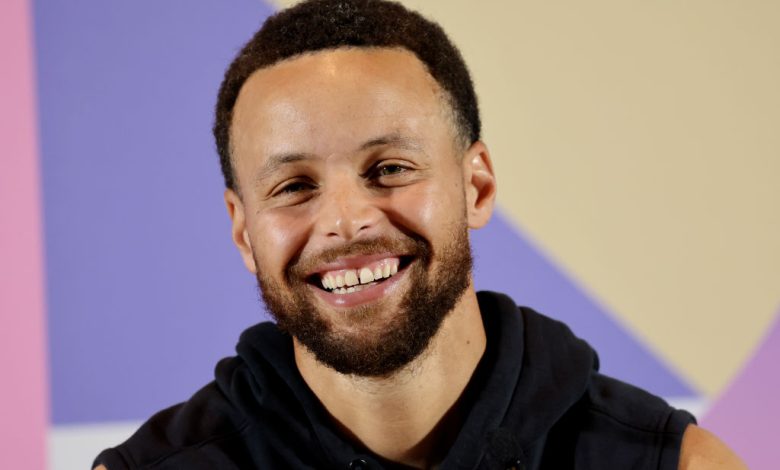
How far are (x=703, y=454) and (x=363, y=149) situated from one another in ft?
2.02

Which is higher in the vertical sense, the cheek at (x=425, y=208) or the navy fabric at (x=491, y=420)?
the cheek at (x=425, y=208)

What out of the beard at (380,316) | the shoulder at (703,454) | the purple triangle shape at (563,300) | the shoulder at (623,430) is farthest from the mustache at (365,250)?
the purple triangle shape at (563,300)

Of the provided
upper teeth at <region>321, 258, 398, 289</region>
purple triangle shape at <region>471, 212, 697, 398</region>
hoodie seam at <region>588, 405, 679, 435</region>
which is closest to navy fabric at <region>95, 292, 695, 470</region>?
hoodie seam at <region>588, 405, 679, 435</region>

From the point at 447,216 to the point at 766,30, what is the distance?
45.6 inches

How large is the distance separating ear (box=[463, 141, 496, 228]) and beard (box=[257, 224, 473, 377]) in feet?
0.34

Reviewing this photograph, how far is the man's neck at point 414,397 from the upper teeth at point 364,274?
0.12m

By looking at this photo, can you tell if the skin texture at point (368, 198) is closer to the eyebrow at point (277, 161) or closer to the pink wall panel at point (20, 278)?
the eyebrow at point (277, 161)

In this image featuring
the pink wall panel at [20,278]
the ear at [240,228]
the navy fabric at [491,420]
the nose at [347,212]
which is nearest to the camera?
the nose at [347,212]

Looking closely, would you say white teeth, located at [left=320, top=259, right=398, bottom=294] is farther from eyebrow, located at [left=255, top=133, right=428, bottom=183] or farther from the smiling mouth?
eyebrow, located at [left=255, top=133, right=428, bottom=183]

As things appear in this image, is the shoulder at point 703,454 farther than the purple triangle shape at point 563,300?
No

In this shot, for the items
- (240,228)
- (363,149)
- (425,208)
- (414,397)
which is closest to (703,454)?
(414,397)

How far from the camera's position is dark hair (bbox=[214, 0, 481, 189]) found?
4.67ft

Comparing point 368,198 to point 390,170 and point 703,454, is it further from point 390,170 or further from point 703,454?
point 703,454

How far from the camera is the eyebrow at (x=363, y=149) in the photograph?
1.35 m
